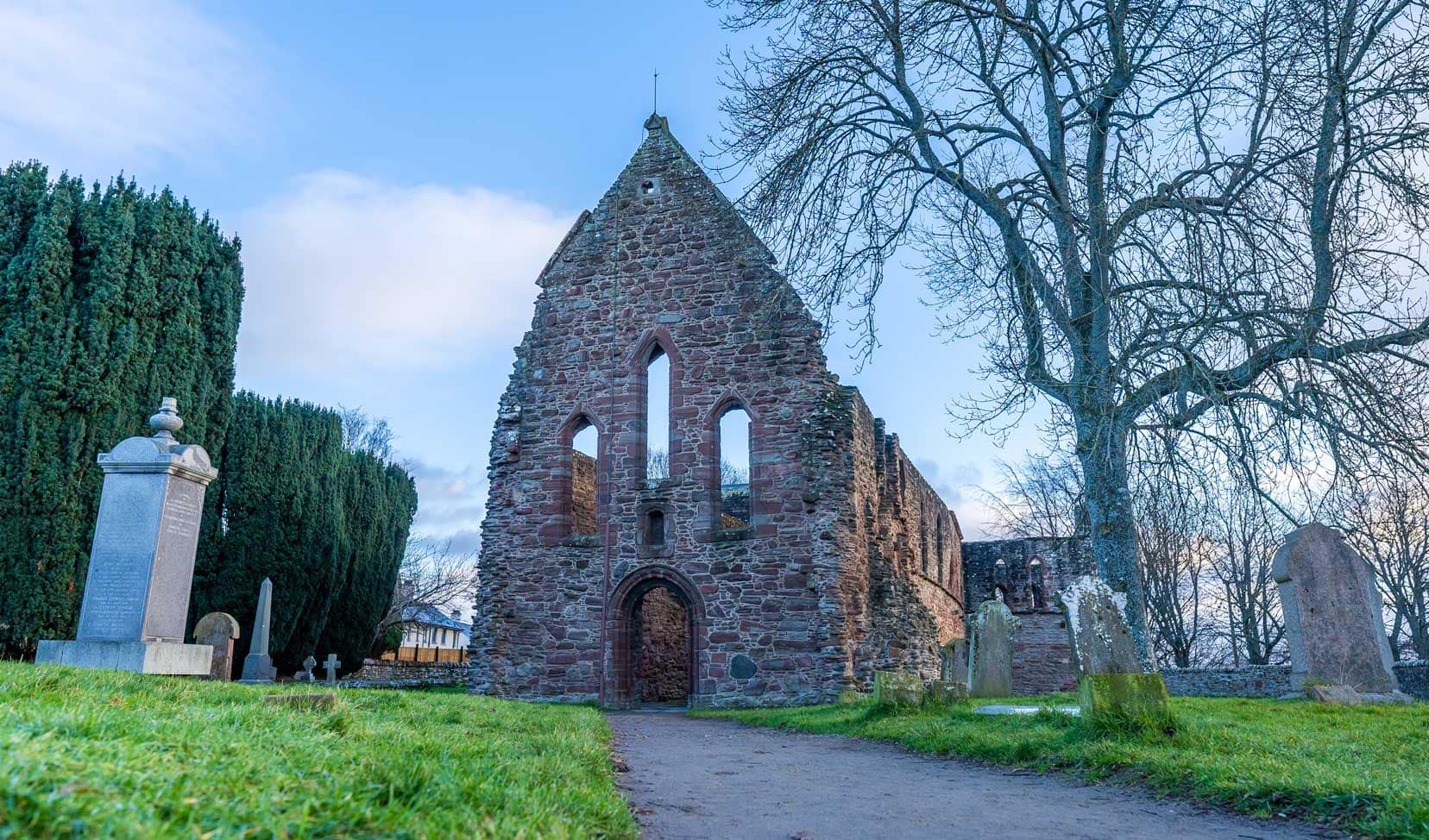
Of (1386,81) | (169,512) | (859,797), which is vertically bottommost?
(859,797)

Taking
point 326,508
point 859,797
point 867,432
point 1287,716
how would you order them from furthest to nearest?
point 326,508
point 867,432
point 1287,716
point 859,797

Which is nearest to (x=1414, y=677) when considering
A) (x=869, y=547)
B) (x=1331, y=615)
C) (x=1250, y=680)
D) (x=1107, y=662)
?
(x=1250, y=680)

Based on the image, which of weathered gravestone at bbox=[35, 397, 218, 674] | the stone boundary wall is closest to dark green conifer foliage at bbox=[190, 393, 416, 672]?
weathered gravestone at bbox=[35, 397, 218, 674]

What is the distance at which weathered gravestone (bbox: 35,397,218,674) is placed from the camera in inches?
370

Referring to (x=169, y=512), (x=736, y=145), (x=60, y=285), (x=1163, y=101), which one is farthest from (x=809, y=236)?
(x=60, y=285)

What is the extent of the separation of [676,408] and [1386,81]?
36.7ft

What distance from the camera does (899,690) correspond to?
10.6m

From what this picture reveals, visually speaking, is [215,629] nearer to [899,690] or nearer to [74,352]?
[74,352]

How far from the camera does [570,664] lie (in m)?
16.2

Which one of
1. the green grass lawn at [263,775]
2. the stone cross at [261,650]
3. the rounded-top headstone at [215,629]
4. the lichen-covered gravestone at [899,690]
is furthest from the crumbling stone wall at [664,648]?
the green grass lawn at [263,775]

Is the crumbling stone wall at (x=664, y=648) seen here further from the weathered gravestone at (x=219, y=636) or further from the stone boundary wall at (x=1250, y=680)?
the stone boundary wall at (x=1250, y=680)

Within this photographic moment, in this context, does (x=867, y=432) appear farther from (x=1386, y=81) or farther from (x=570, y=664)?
(x=1386, y=81)

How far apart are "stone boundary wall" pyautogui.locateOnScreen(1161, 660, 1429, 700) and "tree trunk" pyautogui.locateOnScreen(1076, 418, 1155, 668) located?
3.62 m

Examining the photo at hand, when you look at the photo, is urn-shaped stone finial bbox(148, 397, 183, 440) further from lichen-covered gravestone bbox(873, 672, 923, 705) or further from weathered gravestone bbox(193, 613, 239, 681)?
lichen-covered gravestone bbox(873, 672, 923, 705)
